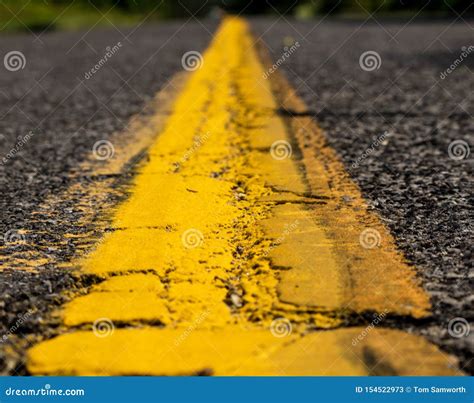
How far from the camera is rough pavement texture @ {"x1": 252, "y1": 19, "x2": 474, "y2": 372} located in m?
1.82

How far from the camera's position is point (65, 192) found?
273 cm

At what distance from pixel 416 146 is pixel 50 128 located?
1924 mm

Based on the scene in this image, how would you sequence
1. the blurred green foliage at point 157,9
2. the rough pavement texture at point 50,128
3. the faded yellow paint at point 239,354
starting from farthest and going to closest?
the blurred green foliage at point 157,9 < the rough pavement texture at point 50,128 < the faded yellow paint at point 239,354

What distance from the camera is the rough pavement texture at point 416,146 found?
182cm

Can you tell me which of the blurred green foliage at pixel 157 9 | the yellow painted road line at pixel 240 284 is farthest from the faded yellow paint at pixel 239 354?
the blurred green foliage at pixel 157 9

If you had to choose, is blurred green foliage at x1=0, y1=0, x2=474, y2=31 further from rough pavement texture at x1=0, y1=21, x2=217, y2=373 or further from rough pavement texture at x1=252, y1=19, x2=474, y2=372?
rough pavement texture at x1=252, y1=19, x2=474, y2=372

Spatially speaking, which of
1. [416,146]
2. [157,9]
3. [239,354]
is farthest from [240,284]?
[157,9]

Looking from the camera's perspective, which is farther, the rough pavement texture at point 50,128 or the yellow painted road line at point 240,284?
the rough pavement texture at point 50,128

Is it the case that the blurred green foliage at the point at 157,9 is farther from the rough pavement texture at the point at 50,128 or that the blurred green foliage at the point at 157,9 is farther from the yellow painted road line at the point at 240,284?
the yellow painted road line at the point at 240,284

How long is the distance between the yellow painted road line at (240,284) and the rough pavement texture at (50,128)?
0.12 m

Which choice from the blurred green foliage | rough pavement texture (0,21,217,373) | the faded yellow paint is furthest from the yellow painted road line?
the blurred green foliage

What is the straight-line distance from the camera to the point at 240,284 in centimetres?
182

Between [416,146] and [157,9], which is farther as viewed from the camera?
[157,9]

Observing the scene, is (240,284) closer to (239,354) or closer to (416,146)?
(239,354)
